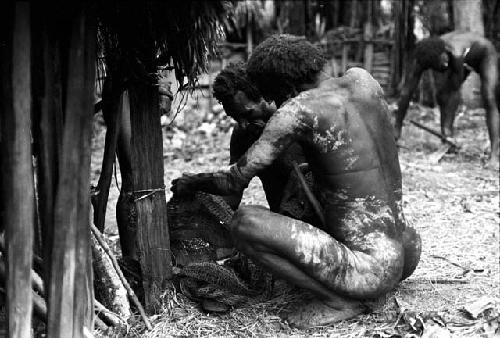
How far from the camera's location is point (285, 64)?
3668mm

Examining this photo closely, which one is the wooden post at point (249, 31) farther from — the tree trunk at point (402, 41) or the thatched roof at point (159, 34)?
the thatched roof at point (159, 34)

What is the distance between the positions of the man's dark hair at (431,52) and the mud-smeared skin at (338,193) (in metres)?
4.98

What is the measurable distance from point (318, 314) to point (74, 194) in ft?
4.91

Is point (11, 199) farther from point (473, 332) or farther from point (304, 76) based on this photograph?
point (473, 332)

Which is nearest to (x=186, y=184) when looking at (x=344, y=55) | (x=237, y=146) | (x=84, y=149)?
(x=237, y=146)

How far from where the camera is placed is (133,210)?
13.5ft

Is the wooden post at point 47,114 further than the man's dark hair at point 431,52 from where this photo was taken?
No

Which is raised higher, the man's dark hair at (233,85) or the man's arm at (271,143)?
the man's dark hair at (233,85)

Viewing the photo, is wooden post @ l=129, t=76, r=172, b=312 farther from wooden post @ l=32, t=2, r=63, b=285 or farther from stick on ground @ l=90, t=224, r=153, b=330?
wooden post @ l=32, t=2, r=63, b=285

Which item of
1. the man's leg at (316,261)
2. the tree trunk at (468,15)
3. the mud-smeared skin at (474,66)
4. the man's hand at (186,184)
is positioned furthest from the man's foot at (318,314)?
the tree trunk at (468,15)

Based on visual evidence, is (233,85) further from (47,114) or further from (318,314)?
(47,114)

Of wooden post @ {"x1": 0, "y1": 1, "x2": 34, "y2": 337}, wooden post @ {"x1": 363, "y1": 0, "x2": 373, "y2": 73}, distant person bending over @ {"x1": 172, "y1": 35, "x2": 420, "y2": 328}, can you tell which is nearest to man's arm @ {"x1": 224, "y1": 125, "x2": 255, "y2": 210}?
distant person bending over @ {"x1": 172, "y1": 35, "x2": 420, "y2": 328}

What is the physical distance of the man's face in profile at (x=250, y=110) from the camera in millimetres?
4316

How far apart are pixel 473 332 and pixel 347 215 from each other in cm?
83
